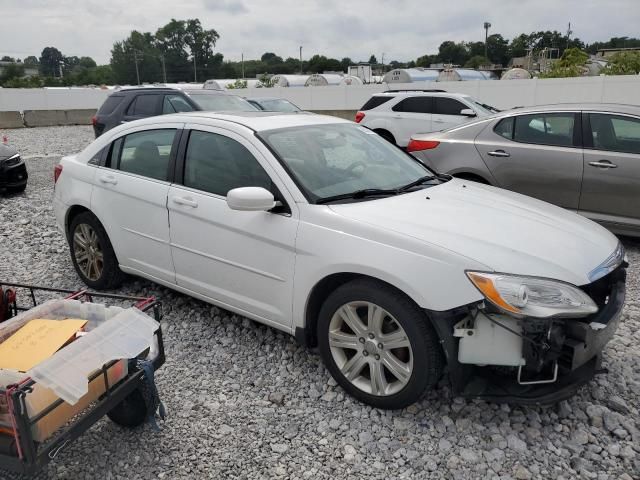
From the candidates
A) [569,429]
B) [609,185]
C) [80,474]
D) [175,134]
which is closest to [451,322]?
[569,429]

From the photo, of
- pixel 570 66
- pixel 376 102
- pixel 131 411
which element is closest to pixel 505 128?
pixel 131 411

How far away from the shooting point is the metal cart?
203 centimetres

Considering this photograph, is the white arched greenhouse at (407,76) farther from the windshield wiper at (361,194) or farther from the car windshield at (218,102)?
the windshield wiper at (361,194)

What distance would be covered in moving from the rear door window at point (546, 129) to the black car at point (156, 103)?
17.8 ft

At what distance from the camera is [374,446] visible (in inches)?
107

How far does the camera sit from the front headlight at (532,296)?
2494mm

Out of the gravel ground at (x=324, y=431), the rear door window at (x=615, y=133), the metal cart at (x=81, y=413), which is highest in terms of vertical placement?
the rear door window at (x=615, y=133)

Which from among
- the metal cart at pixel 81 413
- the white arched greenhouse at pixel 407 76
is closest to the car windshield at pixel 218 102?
the metal cart at pixel 81 413

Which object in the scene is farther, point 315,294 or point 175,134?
point 175,134

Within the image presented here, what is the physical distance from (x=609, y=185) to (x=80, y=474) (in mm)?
5283

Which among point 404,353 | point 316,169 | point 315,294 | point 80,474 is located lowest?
point 80,474

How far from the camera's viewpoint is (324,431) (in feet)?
9.34

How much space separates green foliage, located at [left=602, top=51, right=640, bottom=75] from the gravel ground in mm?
23537

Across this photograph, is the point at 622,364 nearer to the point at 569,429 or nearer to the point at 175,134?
the point at 569,429
